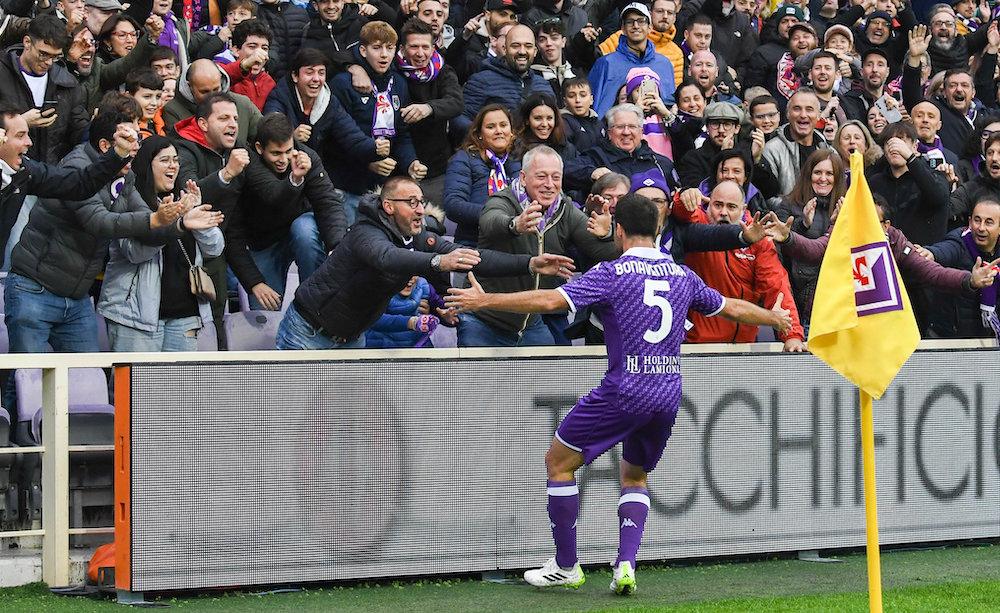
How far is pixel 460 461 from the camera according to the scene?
8.61 metres

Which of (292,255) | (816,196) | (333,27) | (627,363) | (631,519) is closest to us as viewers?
(627,363)

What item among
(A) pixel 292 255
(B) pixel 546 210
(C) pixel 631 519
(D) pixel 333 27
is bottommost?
(C) pixel 631 519

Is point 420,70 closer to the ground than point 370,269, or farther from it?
farther from it

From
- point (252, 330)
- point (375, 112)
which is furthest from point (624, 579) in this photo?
point (375, 112)

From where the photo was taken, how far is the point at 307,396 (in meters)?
8.25

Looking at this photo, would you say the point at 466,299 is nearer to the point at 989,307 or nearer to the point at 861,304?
the point at 861,304

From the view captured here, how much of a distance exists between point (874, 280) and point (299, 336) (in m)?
4.08

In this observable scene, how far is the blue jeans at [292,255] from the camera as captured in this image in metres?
10.4

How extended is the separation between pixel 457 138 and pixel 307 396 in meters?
4.42

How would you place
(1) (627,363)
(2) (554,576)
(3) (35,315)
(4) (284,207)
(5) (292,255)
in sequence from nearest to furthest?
(1) (627,363) → (2) (554,576) → (3) (35,315) → (4) (284,207) → (5) (292,255)

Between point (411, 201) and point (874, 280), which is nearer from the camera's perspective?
point (874, 280)

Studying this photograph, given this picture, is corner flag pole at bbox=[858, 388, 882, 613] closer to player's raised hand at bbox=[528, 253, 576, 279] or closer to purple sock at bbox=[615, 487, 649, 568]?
purple sock at bbox=[615, 487, 649, 568]

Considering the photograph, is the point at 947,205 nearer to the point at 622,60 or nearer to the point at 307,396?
the point at 622,60

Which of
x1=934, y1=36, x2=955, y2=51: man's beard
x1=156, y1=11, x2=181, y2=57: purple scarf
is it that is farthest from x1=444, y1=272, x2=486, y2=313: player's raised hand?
x1=934, y1=36, x2=955, y2=51: man's beard
